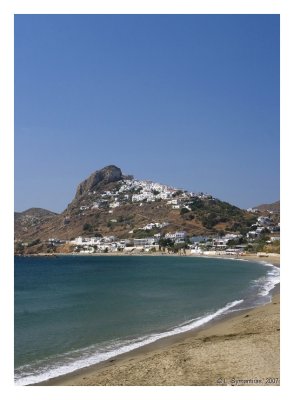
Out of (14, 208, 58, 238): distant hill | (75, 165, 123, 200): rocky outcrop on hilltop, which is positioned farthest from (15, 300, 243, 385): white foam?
(75, 165, 123, 200): rocky outcrop on hilltop

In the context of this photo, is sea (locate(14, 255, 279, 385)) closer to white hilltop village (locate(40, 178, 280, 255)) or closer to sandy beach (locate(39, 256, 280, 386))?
sandy beach (locate(39, 256, 280, 386))

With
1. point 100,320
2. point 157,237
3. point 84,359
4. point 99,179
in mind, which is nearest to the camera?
point 84,359

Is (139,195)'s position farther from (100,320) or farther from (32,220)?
(100,320)

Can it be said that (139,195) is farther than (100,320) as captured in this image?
Yes

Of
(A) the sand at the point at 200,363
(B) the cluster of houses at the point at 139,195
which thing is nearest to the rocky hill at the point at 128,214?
(B) the cluster of houses at the point at 139,195

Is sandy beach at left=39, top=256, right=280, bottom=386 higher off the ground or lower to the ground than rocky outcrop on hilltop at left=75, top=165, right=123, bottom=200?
lower

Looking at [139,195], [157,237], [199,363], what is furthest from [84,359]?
[139,195]

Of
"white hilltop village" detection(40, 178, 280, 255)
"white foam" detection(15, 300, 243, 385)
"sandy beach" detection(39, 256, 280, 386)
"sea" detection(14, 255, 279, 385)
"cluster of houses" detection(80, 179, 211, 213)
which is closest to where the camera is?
"sandy beach" detection(39, 256, 280, 386)
